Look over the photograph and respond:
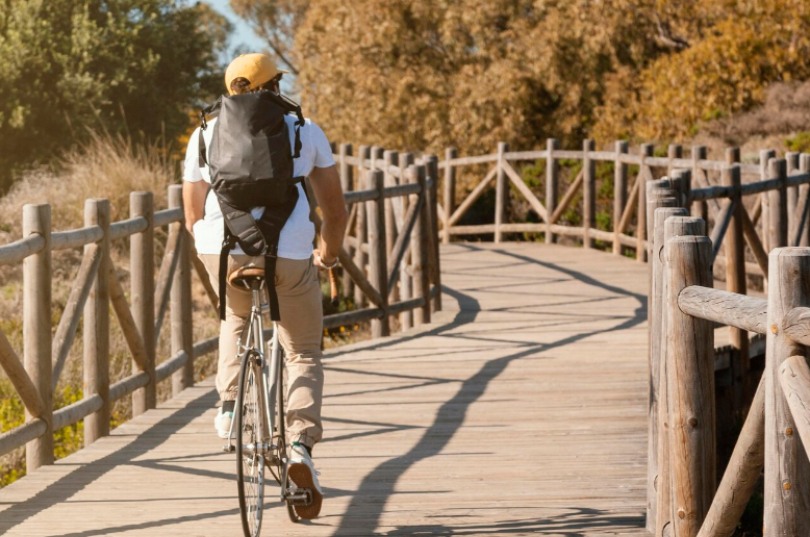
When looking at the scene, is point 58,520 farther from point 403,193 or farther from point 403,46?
point 403,46

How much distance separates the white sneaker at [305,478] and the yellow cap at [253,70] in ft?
4.60

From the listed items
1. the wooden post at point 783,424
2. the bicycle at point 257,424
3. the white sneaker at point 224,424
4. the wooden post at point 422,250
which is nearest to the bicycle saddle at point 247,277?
the bicycle at point 257,424

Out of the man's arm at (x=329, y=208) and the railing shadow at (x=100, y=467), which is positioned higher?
the man's arm at (x=329, y=208)

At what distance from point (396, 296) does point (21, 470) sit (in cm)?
Answer: 601

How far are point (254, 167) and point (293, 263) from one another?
0.41m

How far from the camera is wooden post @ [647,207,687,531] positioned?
5.57m

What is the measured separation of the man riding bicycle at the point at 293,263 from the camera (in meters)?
5.61

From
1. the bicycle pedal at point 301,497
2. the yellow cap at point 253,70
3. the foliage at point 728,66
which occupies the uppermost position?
the foliage at point 728,66

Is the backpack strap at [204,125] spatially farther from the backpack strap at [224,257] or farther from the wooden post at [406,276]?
the wooden post at [406,276]

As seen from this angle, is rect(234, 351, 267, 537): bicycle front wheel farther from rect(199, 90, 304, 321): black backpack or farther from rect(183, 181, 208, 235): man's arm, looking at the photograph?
rect(183, 181, 208, 235): man's arm

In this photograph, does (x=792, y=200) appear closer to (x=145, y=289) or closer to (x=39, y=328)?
(x=145, y=289)

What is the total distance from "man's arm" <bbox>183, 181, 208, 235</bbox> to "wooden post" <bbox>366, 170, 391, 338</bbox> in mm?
5482

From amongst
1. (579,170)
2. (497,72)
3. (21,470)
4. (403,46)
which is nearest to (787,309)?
(21,470)

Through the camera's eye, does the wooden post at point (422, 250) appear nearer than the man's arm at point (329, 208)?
No
